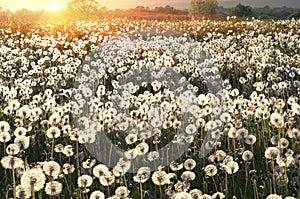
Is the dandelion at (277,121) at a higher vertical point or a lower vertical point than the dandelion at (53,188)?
higher

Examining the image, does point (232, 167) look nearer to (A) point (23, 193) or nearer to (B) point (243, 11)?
(A) point (23, 193)

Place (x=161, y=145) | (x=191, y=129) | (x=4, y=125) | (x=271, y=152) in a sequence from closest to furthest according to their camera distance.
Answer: (x=271, y=152)
(x=4, y=125)
(x=191, y=129)
(x=161, y=145)

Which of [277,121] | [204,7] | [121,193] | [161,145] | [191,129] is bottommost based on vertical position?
[161,145]

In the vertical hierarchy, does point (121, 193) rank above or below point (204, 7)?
below

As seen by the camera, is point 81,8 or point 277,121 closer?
point 277,121

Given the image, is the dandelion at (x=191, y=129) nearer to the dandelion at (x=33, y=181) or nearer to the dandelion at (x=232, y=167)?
the dandelion at (x=232, y=167)

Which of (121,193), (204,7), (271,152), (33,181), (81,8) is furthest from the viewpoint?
(204,7)

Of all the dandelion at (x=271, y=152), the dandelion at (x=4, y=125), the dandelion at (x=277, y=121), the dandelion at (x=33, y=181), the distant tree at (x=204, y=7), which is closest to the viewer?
→ the dandelion at (x=33, y=181)

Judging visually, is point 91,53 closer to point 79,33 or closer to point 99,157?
point 79,33

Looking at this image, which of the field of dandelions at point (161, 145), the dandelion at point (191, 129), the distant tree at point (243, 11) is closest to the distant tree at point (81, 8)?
the distant tree at point (243, 11)

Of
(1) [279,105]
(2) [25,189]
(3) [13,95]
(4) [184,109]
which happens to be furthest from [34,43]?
(2) [25,189]

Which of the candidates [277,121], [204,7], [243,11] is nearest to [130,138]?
[277,121]

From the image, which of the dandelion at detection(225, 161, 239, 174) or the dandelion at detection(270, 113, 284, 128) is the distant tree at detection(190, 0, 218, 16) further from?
the dandelion at detection(225, 161, 239, 174)

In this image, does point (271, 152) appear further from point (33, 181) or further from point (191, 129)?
point (33, 181)
